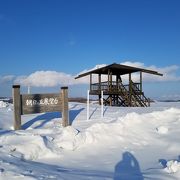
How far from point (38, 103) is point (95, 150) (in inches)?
143

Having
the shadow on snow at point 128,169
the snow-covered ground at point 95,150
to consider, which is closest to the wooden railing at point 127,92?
the snow-covered ground at point 95,150

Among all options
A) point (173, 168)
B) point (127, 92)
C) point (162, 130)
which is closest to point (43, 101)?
point (162, 130)

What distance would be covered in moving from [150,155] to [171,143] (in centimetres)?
138

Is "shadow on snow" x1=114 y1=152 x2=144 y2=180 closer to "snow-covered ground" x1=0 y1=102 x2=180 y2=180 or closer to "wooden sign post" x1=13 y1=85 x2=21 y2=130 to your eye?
"snow-covered ground" x1=0 y1=102 x2=180 y2=180

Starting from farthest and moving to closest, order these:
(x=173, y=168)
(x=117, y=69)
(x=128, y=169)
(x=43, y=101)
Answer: (x=117, y=69) < (x=43, y=101) < (x=128, y=169) < (x=173, y=168)

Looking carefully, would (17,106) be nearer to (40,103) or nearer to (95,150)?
(40,103)

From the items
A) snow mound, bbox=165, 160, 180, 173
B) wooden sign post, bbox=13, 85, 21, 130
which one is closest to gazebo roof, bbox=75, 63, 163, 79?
wooden sign post, bbox=13, 85, 21, 130

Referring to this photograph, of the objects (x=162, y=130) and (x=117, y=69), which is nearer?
(x=162, y=130)

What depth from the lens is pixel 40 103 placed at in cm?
1142

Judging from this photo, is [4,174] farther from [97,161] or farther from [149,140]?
[149,140]

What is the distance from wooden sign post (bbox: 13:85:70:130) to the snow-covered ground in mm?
552

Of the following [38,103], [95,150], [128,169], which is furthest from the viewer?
[38,103]

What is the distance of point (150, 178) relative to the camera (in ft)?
19.6

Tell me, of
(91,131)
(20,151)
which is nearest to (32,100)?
(91,131)
